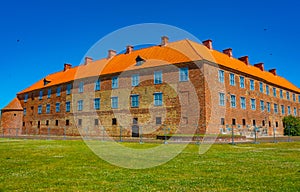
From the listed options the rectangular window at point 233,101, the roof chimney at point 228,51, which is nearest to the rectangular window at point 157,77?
the rectangular window at point 233,101

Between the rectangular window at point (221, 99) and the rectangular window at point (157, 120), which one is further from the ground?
the rectangular window at point (221, 99)

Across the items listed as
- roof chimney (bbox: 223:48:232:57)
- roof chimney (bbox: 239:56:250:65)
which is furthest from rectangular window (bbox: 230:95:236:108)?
roof chimney (bbox: 239:56:250:65)

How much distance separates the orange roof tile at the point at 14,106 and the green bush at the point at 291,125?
147 feet

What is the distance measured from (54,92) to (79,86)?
278 inches

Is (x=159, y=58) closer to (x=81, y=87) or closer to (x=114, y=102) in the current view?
(x=114, y=102)

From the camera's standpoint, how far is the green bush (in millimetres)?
42344

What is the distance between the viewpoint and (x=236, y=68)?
3662cm

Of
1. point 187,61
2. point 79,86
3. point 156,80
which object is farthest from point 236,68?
point 79,86

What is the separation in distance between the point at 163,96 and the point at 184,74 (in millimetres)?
3580

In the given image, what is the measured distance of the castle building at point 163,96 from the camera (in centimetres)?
3170

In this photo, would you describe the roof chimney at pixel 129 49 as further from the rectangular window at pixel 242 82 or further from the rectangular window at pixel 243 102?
the rectangular window at pixel 243 102

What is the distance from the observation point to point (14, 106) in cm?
5197

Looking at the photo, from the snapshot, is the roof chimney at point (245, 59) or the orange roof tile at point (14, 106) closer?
the roof chimney at point (245, 59)

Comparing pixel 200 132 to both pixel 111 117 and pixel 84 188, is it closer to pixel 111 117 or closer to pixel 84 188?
pixel 111 117
